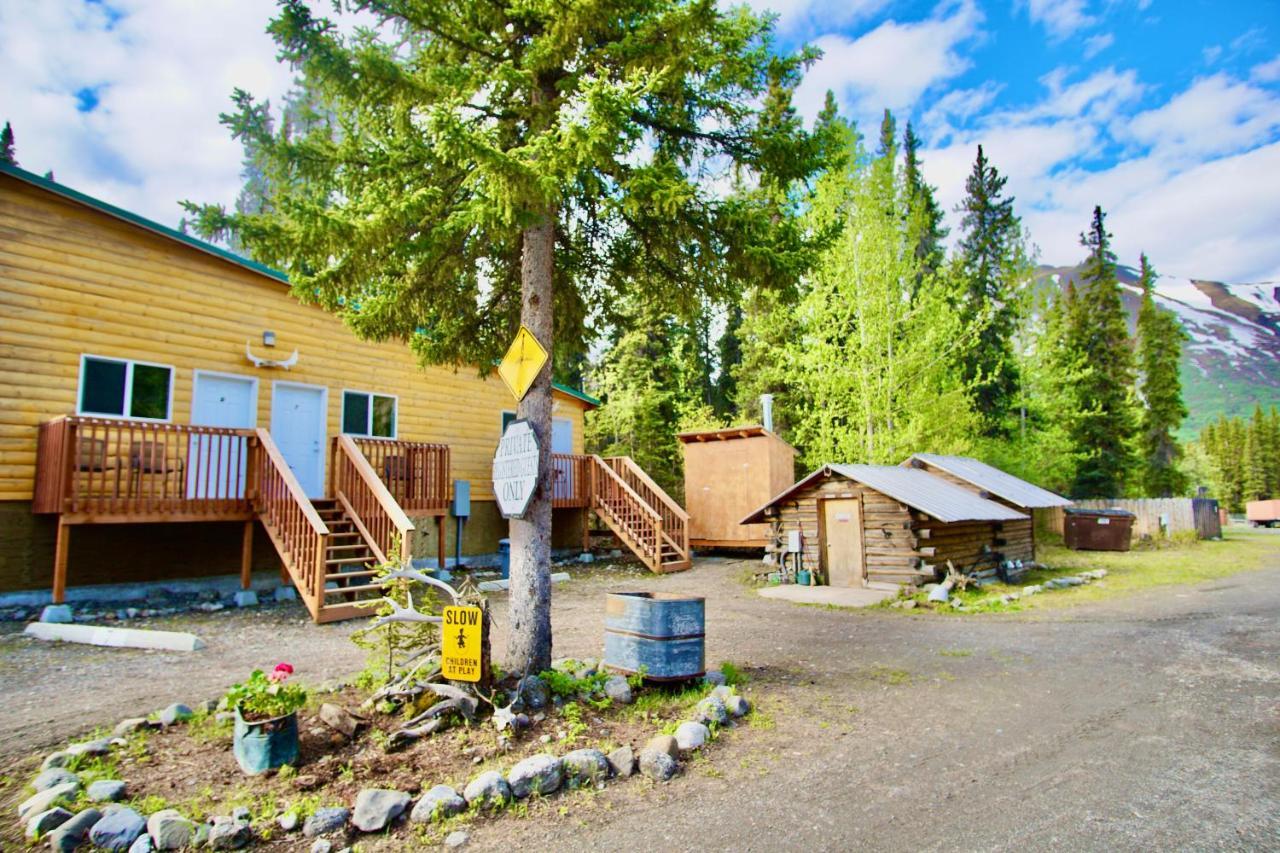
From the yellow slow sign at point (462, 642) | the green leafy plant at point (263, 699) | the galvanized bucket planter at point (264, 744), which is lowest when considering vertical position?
the galvanized bucket planter at point (264, 744)

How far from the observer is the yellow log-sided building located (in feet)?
30.5

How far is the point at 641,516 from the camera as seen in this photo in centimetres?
1616

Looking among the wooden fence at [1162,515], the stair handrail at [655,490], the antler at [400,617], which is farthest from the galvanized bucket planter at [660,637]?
the wooden fence at [1162,515]

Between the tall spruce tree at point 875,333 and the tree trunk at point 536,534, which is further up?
the tall spruce tree at point 875,333

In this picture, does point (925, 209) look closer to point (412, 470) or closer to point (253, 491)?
point (412, 470)

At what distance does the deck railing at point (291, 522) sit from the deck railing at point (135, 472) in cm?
27

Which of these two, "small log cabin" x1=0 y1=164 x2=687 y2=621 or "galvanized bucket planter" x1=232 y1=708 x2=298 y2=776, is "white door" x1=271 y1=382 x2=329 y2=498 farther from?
"galvanized bucket planter" x1=232 y1=708 x2=298 y2=776

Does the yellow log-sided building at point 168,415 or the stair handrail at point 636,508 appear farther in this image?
the stair handrail at point 636,508

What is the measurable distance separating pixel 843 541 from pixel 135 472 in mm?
12268

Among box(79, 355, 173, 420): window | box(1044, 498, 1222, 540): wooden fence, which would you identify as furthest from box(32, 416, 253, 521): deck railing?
box(1044, 498, 1222, 540): wooden fence

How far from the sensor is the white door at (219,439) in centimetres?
1002

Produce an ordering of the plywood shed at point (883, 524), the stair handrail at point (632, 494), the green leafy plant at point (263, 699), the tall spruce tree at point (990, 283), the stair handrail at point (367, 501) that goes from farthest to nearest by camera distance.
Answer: the tall spruce tree at point (990, 283) < the stair handrail at point (632, 494) < the plywood shed at point (883, 524) < the stair handrail at point (367, 501) < the green leafy plant at point (263, 699)

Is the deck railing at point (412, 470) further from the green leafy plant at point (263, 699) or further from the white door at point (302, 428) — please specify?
the green leafy plant at point (263, 699)

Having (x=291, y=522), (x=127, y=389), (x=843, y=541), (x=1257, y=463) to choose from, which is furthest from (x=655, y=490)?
(x=1257, y=463)
